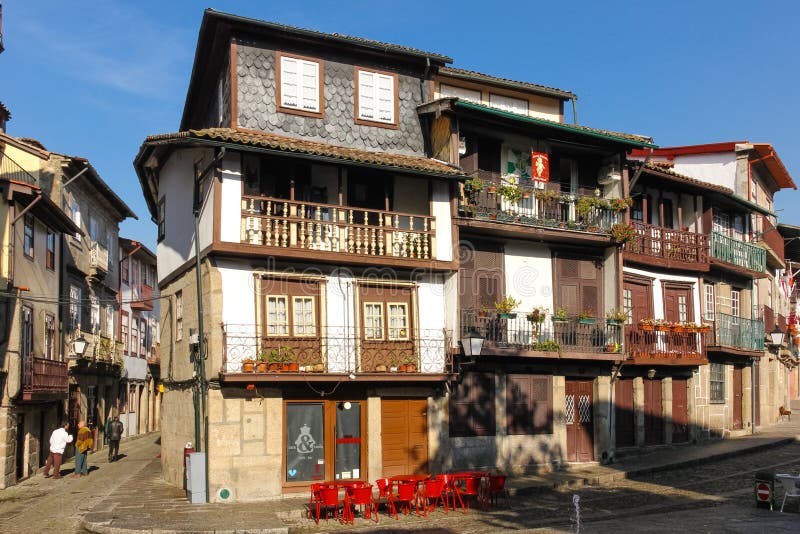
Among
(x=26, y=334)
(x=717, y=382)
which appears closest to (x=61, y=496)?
(x=26, y=334)

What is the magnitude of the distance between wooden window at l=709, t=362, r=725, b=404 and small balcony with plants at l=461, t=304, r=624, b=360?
7642 mm

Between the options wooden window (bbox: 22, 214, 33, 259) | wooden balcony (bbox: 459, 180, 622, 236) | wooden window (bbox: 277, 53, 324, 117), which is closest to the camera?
wooden window (bbox: 277, 53, 324, 117)

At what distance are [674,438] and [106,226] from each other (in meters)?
26.8

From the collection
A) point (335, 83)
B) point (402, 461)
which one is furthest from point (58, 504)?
point (335, 83)

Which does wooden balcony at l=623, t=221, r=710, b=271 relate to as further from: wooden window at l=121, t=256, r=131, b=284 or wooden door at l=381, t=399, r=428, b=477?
wooden window at l=121, t=256, r=131, b=284

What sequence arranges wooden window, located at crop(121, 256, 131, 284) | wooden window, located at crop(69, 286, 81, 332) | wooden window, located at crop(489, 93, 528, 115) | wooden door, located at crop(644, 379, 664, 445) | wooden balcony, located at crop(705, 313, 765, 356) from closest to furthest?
wooden door, located at crop(644, 379, 664, 445)
wooden window, located at crop(489, 93, 528, 115)
wooden balcony, located at crop(705, 313, 765, 356)
wooden window, located at crop(69, 286, 81, 332)
wooden window, located at crop(121, 256, 131, 284)

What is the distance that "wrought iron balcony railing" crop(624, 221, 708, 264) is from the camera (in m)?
A: 27.7

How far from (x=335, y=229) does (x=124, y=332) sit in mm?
27143

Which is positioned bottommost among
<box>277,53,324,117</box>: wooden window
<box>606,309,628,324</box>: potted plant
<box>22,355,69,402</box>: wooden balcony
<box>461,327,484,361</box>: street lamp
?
<box>22,355,69,402</box>: wooden balcony

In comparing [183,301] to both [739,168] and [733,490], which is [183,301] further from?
[739,168]

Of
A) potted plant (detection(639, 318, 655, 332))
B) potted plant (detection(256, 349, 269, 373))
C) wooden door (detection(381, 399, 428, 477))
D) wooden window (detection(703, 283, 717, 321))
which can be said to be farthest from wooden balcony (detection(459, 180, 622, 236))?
wooden window (detection(703, 283, 717, 321))

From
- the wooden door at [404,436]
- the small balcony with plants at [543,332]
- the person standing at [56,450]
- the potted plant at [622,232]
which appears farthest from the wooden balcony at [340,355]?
the person standing at [56,450]

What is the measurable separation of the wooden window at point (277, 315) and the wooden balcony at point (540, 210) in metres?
5.33

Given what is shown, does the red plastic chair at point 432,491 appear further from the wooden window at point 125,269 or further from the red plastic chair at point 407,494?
the wooden window at point 125,269
